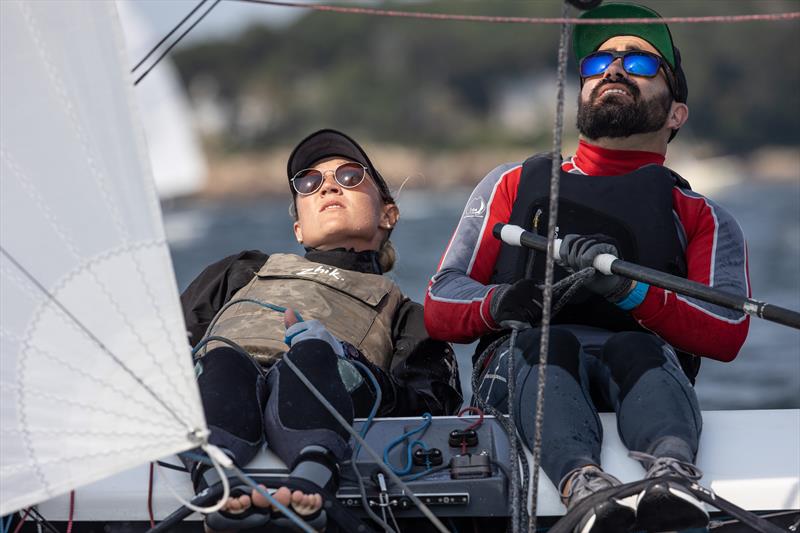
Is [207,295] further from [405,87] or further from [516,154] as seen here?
[405,87]

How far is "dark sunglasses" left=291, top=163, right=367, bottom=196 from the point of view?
2.92 metres

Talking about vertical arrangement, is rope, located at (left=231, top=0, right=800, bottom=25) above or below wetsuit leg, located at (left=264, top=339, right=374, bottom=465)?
above

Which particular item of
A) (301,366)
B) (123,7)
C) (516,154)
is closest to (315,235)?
(301,366)

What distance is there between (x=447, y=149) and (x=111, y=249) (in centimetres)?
4462

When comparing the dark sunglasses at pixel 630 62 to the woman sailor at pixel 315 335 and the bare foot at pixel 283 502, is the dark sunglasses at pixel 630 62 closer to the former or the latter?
the woman sailor at pixel 315 335

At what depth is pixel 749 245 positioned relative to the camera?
50.3 feet

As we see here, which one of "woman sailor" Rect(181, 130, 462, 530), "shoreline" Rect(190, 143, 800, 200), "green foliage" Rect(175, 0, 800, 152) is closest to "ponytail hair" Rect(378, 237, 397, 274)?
"woman sailor" Rect(181, 130, 462, 530)

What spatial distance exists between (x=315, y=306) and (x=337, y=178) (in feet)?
1.19

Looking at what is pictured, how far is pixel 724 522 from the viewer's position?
2.12m

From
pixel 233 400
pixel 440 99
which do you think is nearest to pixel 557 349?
pixel 233 400

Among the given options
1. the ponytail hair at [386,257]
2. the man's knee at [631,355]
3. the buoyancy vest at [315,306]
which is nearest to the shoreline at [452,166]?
the ponytail hair at [386,257]

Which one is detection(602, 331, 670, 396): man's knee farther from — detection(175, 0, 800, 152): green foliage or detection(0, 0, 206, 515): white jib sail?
detection(175, 0, 800, 152): green foliage

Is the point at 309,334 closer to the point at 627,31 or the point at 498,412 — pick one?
the point at 498,412

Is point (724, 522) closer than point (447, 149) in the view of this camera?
Yes
